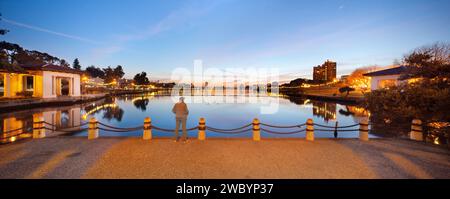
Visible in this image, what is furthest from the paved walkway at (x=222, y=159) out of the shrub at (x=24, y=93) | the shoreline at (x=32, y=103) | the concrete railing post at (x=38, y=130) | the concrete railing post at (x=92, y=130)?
the shrub at (x=24, y=93)

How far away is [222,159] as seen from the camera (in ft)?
21.5

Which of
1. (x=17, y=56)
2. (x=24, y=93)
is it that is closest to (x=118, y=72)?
(x=17, y=56)

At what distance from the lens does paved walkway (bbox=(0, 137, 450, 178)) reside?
5.52 metres

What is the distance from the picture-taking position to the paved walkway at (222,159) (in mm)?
5516

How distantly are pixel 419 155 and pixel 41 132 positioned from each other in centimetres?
1636

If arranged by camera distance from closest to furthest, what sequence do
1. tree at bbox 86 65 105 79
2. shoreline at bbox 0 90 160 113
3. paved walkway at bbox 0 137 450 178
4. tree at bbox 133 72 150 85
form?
1. paved walkway at bbox 0 137 450 178
2. shoreline at bbox 0 90 160 113
3. tree at bbox 133 72 150 85
4. tree at bbox 86 65 105 79

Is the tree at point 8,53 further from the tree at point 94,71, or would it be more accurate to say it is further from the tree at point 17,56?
the tree at point 94,71

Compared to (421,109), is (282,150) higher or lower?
lower

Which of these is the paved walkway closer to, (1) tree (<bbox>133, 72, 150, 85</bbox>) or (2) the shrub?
(2) the shrub

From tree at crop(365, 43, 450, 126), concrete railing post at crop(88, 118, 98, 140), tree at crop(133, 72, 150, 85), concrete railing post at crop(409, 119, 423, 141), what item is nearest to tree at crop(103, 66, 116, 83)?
tree at crop(133, 72, 150, 85)
